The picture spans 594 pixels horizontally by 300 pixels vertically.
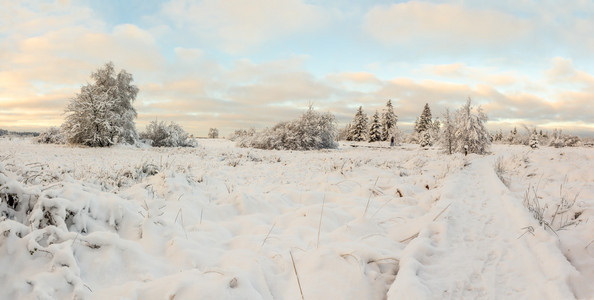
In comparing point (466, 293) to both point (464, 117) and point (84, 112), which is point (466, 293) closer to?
point (464, 117)

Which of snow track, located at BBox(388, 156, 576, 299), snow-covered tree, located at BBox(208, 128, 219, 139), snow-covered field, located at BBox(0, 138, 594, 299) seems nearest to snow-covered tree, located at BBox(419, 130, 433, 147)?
snow-covered field, located at BBox(0, 138, 594, 299)

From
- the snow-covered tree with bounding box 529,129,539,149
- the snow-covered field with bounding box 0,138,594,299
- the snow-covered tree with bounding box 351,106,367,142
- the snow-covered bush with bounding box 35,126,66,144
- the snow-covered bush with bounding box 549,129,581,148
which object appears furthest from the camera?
the snow-covered tree with bounding box 351,106,367,142

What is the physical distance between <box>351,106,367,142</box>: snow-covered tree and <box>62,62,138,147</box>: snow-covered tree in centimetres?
4411

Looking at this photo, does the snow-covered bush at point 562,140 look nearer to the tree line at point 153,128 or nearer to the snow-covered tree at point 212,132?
the tree line at point 153,128

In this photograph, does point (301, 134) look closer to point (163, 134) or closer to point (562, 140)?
point (163, 134)

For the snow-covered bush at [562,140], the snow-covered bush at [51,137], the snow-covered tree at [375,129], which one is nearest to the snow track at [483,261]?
the snow-covered bush at [51,137]

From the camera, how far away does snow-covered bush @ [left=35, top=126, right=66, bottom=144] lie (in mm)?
28192

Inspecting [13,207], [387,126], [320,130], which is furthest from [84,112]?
[387,126]

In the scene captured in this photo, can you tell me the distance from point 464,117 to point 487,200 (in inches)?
884

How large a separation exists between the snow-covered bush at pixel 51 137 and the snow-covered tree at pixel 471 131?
37.0 m

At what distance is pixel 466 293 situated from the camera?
262cm

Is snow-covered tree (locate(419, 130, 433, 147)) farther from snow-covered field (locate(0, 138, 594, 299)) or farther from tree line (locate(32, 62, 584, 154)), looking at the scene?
snow-covered field (locate(0, 138, 594, 299))

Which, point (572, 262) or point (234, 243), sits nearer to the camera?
point (572, 262)

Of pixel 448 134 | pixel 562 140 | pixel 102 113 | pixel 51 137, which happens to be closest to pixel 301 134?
pixel 448 134
